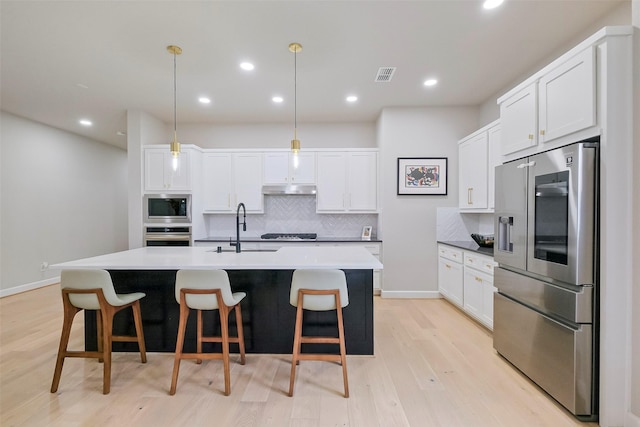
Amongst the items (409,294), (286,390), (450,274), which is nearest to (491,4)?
(450,274)

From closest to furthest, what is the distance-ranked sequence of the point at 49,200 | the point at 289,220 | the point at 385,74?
the point at 385,74 → the point at 289,220 → the point at 49,200

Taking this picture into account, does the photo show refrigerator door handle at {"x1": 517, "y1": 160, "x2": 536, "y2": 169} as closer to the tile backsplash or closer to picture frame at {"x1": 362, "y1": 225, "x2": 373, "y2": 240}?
the tile backsplash

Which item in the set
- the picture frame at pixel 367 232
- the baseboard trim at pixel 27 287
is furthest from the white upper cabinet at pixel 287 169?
the baseboard trim at pixel 27 287

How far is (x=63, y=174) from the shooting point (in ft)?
19.0

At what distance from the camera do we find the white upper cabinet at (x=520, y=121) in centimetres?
238

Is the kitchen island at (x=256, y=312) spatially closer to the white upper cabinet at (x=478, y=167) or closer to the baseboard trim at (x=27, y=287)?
the white upper cabinet at (x=478, y=167)

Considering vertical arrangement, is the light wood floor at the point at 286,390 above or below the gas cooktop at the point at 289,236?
below

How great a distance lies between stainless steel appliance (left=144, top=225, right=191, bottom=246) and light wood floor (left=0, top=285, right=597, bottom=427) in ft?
5.90

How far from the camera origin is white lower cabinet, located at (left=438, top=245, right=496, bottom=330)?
3238 mm

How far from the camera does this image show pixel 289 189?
5000mm

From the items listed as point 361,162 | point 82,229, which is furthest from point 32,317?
point 361,162

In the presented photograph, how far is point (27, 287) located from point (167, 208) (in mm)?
2888

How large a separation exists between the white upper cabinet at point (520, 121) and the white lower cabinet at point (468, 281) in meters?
1.21

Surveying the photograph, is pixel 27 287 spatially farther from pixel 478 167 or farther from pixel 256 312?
pixel 478 167
